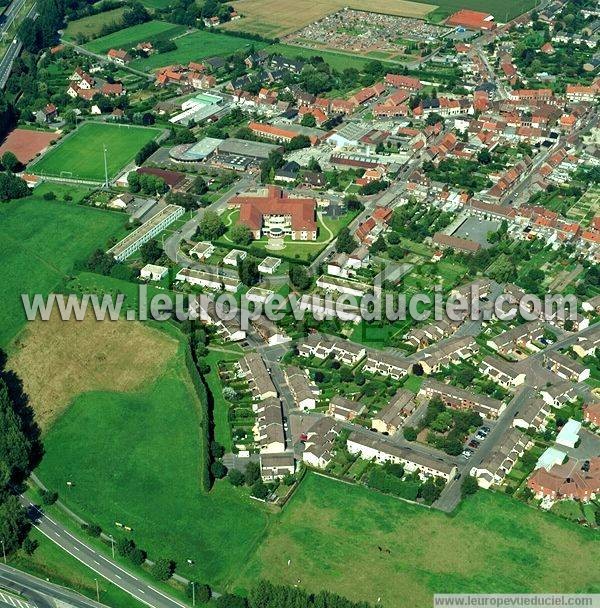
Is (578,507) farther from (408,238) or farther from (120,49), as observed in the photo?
(120,49)

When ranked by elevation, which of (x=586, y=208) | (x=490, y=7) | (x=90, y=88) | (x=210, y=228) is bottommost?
(x=586, y=208)

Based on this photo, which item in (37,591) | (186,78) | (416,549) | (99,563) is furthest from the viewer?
(186,78)

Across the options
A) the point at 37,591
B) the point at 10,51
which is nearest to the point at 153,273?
the point at 37,591

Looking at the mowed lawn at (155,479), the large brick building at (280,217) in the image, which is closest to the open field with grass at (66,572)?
the mowed lawn at (155,479)

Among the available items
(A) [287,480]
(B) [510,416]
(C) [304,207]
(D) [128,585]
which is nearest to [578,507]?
(B) [510,416]

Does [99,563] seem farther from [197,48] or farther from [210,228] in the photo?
[197,48]

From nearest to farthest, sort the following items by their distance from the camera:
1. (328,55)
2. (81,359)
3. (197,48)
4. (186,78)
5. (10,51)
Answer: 1. (81,359)
2. (186,78)
3. (328,55)
4. (10,51)
5. (197,48)

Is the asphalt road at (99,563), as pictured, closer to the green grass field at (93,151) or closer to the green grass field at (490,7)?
the green grass field at (93,151)
